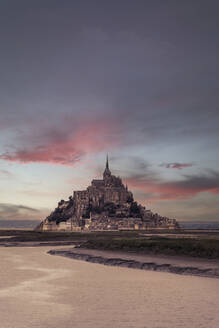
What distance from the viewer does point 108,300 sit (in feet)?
52.2

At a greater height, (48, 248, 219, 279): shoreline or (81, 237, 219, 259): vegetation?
(81, 237, 219, 259): vegetation

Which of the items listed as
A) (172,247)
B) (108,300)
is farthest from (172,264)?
(108,300)

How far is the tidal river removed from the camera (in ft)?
39.7

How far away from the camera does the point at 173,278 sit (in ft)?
73.4

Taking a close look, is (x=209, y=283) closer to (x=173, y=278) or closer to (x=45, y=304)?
(x=173, y=278)

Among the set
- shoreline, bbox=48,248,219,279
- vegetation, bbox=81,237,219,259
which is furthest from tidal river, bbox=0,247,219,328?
vegetation, bbox=81,237,219,259

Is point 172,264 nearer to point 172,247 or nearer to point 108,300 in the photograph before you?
point 172,247

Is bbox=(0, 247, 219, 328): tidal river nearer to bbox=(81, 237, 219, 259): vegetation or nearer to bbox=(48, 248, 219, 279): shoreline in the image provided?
bbox=(48, 248, 219, 279): shoreline

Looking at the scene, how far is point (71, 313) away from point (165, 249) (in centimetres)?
2245

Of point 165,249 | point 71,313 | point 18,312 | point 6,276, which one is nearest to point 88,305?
point 71,313

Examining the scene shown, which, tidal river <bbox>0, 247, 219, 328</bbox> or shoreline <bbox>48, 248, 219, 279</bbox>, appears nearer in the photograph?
tidal river <bbox>0, 247, 219, 328</bbox>

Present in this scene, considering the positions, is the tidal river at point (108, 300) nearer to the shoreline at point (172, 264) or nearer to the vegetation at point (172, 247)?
the shoreline at point (172, 264)

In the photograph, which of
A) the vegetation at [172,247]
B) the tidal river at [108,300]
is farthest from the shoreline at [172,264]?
the tidal river at [108,300]

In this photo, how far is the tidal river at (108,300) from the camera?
12.1 m
